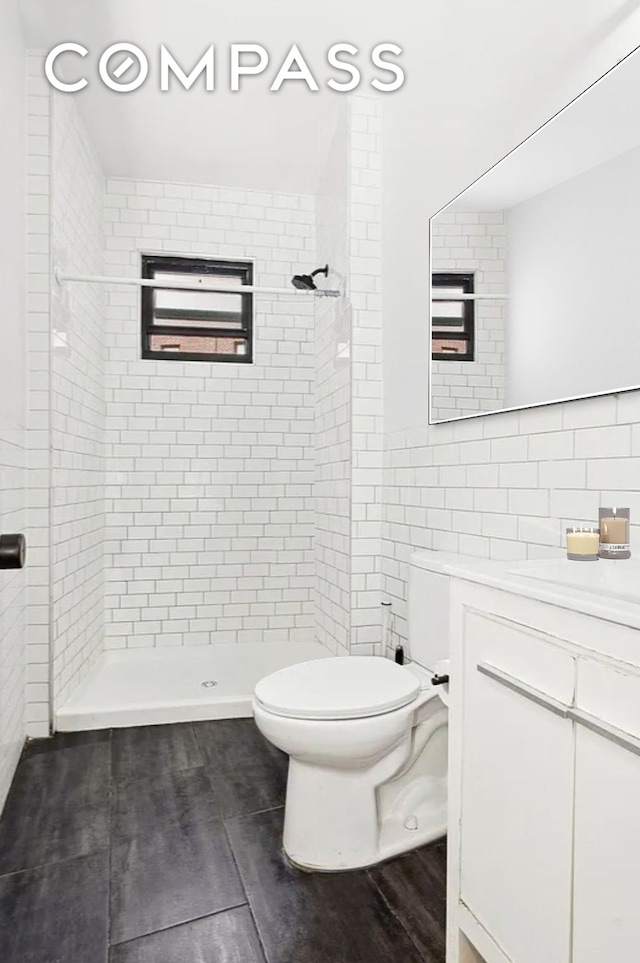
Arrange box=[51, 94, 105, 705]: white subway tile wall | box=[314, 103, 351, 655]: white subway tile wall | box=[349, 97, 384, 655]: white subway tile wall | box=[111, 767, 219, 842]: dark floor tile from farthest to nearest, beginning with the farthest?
box=[314, 103, 351, 655]: white subway tile wall, box=[349, 97, 384, 655]: white subway tile wall, box=[51, 94, 105, 705]: white subway tile wall, box=[111, 767, 219, 842]: dark floor tile

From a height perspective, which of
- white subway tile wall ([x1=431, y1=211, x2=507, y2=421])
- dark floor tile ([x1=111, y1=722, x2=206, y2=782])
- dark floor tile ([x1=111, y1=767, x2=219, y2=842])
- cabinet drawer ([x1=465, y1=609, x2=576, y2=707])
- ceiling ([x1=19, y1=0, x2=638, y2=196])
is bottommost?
dark floor tile ([x1=111, y1=722, x2=206, y2=782])

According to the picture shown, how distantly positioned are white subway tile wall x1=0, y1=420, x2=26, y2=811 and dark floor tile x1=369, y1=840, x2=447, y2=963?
1243 mm

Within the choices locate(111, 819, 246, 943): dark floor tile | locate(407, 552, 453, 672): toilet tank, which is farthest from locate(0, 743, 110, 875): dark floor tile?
locate(407, 552, 453, 672): toilet tank

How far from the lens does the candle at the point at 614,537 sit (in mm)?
1369

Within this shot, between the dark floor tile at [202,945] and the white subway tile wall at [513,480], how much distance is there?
45.4 inches

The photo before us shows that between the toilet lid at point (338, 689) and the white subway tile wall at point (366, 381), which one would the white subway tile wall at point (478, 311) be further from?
the toilet lid at point (338, 689)

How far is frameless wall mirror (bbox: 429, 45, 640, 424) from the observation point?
4.81 ft

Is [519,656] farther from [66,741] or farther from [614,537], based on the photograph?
[66,741]

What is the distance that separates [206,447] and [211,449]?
0.10ft

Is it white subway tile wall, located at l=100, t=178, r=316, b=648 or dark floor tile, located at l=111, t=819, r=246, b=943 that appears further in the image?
white subway tile wall, located at l=100, t=178, r=316, b=648

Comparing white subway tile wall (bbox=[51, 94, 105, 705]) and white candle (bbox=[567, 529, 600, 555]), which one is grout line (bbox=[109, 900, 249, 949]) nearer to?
white candle (bbox=[567, 529, 600, 555])

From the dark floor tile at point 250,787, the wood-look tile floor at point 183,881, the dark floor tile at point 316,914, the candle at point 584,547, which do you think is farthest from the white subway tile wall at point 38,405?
the candle at point 584,547

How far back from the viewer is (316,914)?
1581 mm

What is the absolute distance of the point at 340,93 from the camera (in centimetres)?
291
